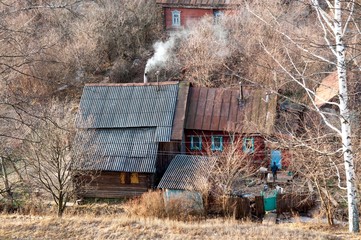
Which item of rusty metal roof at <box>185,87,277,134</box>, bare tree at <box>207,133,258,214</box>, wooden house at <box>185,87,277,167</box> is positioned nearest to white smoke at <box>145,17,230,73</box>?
rusty metal roof at <box>185,87,277,134</box>

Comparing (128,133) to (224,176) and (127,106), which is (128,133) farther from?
(224,176)

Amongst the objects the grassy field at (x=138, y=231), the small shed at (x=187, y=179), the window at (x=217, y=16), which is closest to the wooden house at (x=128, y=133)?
the small shed at (x=187, y=179)

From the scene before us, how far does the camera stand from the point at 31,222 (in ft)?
27.5

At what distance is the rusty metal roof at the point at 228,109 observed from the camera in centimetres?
1742

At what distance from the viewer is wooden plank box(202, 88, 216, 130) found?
17814 millimetres

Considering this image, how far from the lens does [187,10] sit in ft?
90.0

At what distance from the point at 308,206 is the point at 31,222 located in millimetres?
9692

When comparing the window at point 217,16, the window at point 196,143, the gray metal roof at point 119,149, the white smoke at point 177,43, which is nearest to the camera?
the gray metal roof at point 119,149

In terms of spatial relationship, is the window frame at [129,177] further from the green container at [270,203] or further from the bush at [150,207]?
the green container at [270,203]

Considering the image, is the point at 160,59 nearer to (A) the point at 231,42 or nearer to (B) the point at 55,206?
(A) the point at 231,42

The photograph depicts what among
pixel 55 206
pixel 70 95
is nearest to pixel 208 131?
pixel 55 206

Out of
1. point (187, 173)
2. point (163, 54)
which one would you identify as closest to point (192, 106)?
point (187, 173)

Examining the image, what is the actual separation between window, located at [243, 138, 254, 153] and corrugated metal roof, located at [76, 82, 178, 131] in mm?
3047

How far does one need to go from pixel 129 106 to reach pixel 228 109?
13.5 ft
